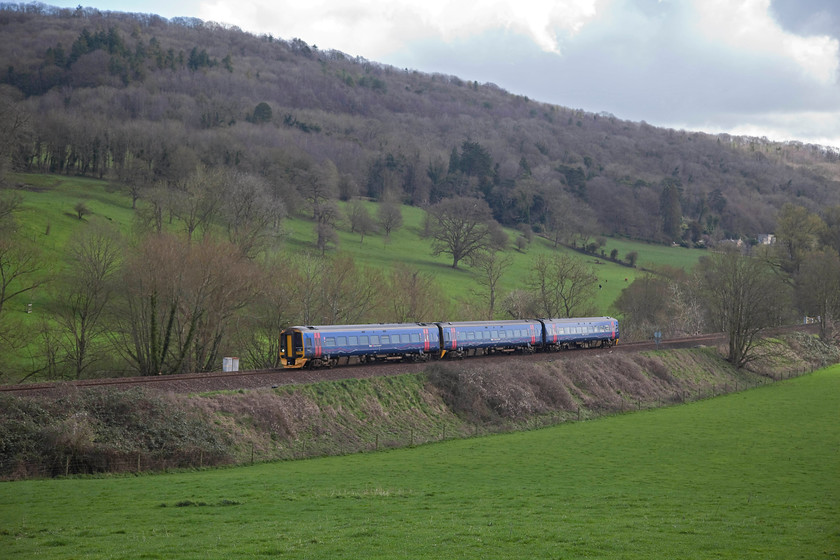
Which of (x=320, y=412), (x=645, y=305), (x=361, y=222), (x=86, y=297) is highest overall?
(x=361, y=222)

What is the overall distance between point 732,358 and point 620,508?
156 feet

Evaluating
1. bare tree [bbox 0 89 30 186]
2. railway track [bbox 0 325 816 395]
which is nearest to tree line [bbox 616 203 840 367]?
railway track [bbox 0 325 816 395]

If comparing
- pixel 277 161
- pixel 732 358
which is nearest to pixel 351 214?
pixel 277 161

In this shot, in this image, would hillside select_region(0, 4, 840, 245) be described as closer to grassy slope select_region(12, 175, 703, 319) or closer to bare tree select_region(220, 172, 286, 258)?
grassy slope select_region(12, 175, 703, 319)

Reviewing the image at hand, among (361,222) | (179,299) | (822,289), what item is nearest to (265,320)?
(179,299)

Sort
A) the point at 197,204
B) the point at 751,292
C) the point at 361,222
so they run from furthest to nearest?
the point at 361,222 < the point at 751,292 < the point at 197,204

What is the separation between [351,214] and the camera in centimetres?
10669

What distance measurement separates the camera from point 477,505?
66.0ft

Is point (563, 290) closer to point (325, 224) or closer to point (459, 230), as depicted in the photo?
point (459, 230)

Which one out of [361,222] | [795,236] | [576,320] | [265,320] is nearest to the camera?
[265,320]

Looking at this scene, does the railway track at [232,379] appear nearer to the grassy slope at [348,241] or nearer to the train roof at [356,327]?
the train roof at [356,327]

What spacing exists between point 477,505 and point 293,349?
69.9 feet

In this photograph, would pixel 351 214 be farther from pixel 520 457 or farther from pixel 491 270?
pixel 520 457

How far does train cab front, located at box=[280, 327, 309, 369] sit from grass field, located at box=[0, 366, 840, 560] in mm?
10048
